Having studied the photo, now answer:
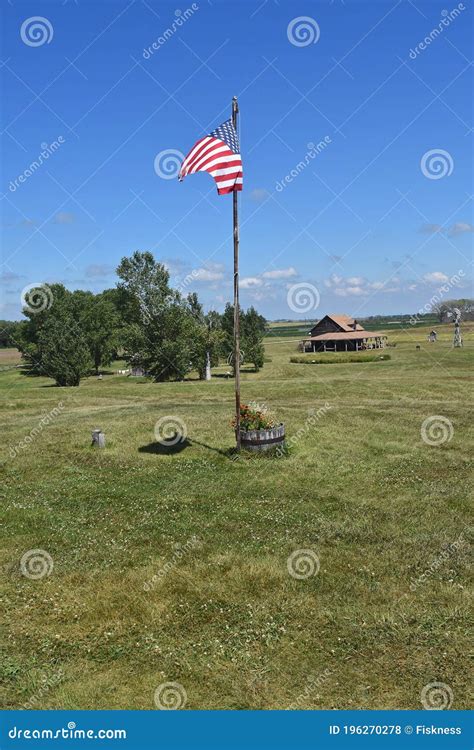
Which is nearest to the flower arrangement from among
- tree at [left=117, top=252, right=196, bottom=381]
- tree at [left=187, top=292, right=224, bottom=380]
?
tree at [left=117, top=252, right=196, bottom=381]

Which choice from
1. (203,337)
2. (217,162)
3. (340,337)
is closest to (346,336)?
(340,337)

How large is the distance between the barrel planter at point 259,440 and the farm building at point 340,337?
6614 cm

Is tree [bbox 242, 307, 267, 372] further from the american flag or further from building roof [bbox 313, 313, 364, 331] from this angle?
the american flag

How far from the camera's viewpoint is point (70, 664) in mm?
7555

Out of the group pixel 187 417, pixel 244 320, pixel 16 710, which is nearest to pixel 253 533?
pixel 16 710

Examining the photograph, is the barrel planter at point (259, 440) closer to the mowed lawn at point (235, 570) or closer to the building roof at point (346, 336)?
the mowed lawn at point (235, 570)

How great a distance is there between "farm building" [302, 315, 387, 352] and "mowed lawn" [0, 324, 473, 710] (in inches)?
2479

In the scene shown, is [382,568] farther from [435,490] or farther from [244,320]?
[244,320]

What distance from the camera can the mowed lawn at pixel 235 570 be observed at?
7176 mm

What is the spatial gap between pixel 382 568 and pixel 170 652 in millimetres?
4504

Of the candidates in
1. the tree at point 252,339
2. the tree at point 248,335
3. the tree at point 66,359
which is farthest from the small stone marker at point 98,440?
the tree at point 252,339

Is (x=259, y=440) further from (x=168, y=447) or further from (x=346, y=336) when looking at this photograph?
(x=346, y=336)

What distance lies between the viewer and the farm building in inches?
3282

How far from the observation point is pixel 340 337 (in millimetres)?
82938
